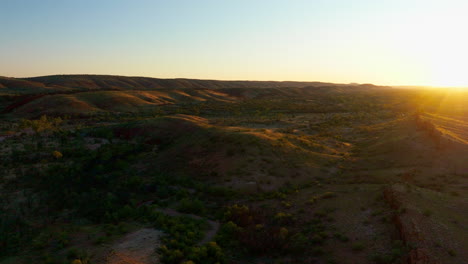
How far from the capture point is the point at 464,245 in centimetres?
1117

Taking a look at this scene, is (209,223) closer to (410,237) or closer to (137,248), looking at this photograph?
(137,248)

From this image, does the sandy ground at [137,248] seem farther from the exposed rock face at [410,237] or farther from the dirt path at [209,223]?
the exposed rock face at [410,237]

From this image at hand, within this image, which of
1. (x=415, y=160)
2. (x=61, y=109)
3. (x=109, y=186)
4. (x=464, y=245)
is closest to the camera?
(x=464, y=245)

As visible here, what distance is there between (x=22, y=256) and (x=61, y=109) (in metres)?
57.9

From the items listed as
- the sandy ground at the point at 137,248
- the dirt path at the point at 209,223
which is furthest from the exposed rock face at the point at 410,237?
the sandy ground at the point at 137,248

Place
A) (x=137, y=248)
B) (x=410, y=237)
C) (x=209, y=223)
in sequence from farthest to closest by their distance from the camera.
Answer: (x=209, y=223) < (x=137, y=248) < (x=410, y=237)

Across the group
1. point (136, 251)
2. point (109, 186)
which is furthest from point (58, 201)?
point (136, 251)

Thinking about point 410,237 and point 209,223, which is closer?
point 410,237

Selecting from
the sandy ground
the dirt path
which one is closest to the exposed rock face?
the dirt path

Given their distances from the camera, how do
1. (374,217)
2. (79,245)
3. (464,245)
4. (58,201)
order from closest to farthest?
1. (464,245)
2. (79,245)
3. (374,217)
4. (58,201)

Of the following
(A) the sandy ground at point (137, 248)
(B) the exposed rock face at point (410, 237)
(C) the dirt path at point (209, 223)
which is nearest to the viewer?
(B) the exposed rock face at point (410, 237)

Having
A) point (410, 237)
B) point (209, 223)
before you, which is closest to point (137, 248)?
point (209, 223)

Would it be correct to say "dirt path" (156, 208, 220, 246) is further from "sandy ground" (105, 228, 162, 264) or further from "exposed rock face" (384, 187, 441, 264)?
"exposed rock face" (384, 187, 441, 264)

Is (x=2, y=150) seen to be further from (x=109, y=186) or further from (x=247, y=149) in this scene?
(x=247, y=149)
